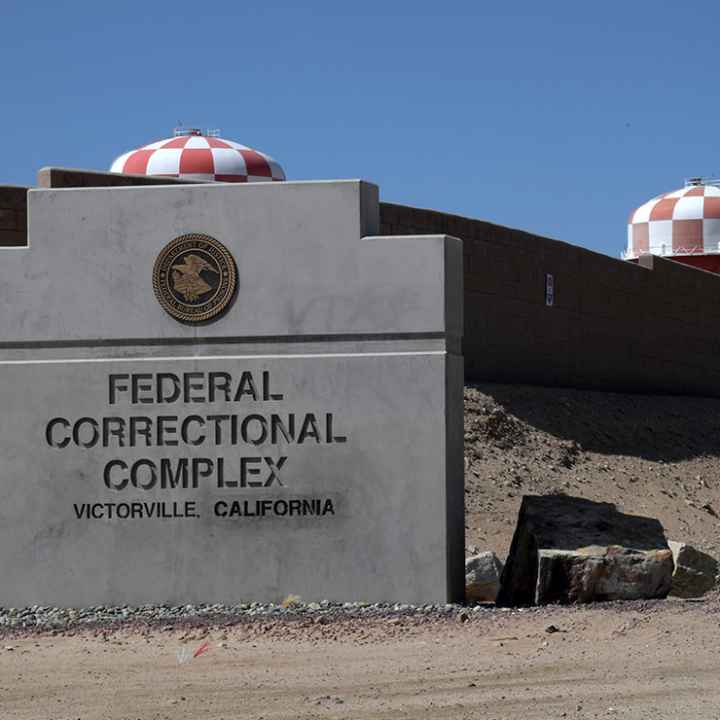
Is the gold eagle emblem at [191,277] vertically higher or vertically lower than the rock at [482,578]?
higher

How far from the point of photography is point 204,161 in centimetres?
2803

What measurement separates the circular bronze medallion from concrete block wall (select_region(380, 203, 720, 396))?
27.1 ft

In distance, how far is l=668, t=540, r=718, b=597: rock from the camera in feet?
44.5

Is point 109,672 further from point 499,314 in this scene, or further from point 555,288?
point 555,288

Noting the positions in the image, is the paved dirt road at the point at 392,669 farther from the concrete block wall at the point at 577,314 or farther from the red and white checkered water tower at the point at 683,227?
the red and white checkered water tower at the point at 683,227

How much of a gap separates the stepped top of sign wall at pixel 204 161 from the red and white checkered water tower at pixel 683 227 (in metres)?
14.9

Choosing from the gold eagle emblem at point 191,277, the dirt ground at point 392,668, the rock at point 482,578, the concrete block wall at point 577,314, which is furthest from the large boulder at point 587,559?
the concrete block wall at point 577,314

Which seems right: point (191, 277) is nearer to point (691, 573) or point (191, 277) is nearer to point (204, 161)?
point (691, 573)

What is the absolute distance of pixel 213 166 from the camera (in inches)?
1103

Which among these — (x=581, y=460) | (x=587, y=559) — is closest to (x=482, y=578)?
(x=587, y=559)

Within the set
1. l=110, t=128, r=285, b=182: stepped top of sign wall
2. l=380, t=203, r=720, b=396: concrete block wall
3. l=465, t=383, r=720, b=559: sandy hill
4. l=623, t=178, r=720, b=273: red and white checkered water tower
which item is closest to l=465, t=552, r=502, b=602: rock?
l=465, t=383, r=720, b=559: sandy hill

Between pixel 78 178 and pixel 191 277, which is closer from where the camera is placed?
pixel 191 277

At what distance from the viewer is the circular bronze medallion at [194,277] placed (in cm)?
1172

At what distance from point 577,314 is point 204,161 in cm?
726
